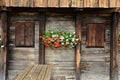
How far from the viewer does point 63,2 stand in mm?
5855

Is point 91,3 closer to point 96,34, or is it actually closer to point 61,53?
point 96,34

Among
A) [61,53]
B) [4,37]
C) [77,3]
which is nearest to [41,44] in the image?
[61,53]

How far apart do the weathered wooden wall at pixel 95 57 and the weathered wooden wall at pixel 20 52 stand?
1144 millimetres

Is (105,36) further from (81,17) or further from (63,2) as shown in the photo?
(63,2)

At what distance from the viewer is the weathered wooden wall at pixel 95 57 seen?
267 inches

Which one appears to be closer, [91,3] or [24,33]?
[91,3]

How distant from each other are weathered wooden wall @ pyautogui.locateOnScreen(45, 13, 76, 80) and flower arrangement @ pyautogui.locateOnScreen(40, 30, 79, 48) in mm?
298

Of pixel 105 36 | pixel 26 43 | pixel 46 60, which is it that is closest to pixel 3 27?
pixel 26 43

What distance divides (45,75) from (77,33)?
239 cm

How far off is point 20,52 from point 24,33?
1.56 feet

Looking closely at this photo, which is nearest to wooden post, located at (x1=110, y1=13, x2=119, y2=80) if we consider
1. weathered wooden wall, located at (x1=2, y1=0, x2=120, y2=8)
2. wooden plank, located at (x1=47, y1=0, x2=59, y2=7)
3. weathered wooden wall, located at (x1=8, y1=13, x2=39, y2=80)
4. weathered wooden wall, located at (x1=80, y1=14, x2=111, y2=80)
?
weathered wooden wall, located at (x1=80, y1=14, x2=111, y2=80)

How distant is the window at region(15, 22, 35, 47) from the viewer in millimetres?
6797

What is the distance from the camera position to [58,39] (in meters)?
6.43

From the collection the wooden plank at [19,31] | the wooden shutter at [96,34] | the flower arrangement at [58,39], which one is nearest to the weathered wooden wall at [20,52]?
the wooden plank at [19,31]
